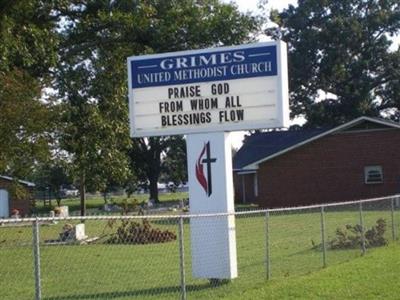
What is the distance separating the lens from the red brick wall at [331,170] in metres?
41.6

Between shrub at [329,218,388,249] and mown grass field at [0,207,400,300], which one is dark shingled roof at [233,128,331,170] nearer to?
mown grass field at [0,207,400,300]

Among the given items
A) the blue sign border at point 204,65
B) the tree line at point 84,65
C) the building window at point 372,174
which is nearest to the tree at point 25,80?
the tree line at point 84,65

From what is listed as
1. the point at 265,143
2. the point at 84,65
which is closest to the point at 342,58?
the point at 265,143

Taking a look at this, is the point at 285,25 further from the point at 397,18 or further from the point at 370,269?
the point at 370,269

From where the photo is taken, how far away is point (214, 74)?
1368 centimetres

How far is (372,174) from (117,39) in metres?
24.0

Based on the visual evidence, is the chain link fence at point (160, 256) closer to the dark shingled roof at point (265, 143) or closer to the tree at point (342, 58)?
the dark shingled roof at point (265, 143)

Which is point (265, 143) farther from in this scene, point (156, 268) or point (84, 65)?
point (156, 268)

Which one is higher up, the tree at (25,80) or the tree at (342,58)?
the tree at (342,58)

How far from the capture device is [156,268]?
15.9 m

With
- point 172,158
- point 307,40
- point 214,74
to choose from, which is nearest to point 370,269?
point 214,74

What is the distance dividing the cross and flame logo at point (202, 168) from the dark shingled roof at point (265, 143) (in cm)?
3124

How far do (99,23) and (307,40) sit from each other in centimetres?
4478

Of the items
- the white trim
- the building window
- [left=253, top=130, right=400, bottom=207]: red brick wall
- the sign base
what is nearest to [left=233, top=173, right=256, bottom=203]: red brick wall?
[left=253, top=130, right=400, bottom=207]: red brick wall
